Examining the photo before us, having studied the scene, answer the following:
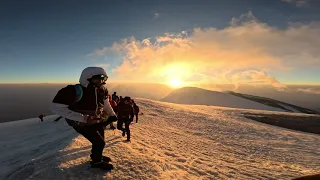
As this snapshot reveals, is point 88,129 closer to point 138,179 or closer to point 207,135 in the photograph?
point 138,179

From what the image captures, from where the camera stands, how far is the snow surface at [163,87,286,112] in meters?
101

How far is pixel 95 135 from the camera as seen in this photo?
5.78 meters

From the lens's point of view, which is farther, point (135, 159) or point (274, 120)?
point (274, 120)

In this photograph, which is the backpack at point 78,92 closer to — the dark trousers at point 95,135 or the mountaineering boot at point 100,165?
the dark trousers at point 95,135

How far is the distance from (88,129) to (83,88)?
3.31 feet

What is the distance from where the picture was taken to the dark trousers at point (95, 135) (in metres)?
5.65

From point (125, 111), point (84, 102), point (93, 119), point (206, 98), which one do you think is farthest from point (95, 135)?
point (206, 98)

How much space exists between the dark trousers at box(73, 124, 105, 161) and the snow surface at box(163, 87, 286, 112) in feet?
300

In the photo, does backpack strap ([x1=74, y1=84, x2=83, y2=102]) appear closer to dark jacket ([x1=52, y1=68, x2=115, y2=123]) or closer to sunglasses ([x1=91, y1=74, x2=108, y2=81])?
dark jacket ([x1=52, y1=68, x2=115, y2=123])

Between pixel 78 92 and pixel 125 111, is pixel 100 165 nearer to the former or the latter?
pixel 78 92

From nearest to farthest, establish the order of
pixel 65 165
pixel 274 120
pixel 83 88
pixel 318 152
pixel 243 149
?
pixel 83 88, pixel 65 165, pixel 243 149, pixel 318 152, pixel 274 120

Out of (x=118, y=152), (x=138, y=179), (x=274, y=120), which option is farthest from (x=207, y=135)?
(x=274, y=120)

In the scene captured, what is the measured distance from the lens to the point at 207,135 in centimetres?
1812

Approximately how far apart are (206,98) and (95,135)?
12309cm
